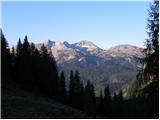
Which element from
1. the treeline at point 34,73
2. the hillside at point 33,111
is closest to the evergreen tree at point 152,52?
the hillside at point 33,111

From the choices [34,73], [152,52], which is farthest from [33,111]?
[34,73]

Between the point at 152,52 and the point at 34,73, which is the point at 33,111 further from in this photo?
the point at 34,73

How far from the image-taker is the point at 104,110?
107 m

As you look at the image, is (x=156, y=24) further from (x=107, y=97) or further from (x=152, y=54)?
(x=107, y=97)

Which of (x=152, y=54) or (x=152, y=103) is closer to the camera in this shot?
(x=152, y=54)

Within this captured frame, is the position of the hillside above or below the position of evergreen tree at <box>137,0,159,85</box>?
below

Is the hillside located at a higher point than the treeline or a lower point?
lower

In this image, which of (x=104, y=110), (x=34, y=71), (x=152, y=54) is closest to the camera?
(x=152, y=54)

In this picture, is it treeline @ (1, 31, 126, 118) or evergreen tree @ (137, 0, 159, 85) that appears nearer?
evergreen tree @ (137, 0, 159, 85)

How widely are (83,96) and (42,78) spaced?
15.4 metres

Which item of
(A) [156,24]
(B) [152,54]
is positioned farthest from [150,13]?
(B) [152,54]

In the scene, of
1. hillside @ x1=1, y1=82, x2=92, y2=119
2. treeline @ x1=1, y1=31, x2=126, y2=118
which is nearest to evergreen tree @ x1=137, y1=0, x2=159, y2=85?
hillside @ x1=1, y1=82, x2=92, y2=119

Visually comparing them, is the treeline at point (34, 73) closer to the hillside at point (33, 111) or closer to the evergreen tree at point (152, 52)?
the hillside at point (33, 111)

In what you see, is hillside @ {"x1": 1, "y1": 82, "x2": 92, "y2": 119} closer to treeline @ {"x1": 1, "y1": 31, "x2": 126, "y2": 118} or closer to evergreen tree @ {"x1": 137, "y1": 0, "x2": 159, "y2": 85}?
evergreen tree @ {"x1": 137, "y1": 0, "x2": 159, "y2": 85}
